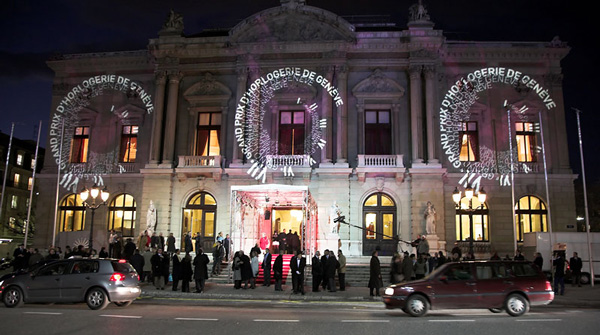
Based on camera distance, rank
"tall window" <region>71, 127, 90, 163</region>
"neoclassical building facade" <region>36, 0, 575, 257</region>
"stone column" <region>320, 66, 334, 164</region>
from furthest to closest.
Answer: "tall window" <region>71, 127, 90, 163</region>, "stone column" <region>320, 66, 334, 164</region>, "neoclassical building facade" <region>36, 0, 575, 257</region>

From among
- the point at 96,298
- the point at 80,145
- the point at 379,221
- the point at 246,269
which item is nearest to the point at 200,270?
the point at 246,269

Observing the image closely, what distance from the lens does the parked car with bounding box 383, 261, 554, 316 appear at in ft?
44.3

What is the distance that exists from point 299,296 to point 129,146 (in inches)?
767

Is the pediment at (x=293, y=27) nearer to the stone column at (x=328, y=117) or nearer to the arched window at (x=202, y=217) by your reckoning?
the stone column at (x=328, y=117)

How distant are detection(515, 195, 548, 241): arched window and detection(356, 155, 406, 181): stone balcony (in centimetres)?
785

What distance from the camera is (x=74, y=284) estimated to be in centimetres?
1466

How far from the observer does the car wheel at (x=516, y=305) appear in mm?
13484

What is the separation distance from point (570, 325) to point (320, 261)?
10.5 metres

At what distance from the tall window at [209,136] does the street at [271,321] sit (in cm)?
1790

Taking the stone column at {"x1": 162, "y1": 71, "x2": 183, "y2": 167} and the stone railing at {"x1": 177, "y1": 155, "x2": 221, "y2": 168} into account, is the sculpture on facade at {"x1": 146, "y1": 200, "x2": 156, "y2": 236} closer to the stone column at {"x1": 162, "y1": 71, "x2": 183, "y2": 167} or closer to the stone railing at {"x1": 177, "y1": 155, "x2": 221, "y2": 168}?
the stone column at {"x1": 162, "y1": 71, "x2": 183, "y2": 167}

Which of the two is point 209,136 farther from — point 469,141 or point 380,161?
point 469,141

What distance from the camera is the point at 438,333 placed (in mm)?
10320

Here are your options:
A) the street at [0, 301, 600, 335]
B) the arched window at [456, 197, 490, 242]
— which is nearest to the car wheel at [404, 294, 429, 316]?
the street at [0, 301, 600, 335]

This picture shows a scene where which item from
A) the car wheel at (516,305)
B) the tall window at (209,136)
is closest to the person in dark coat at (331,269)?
the car wheel at (516,305)
